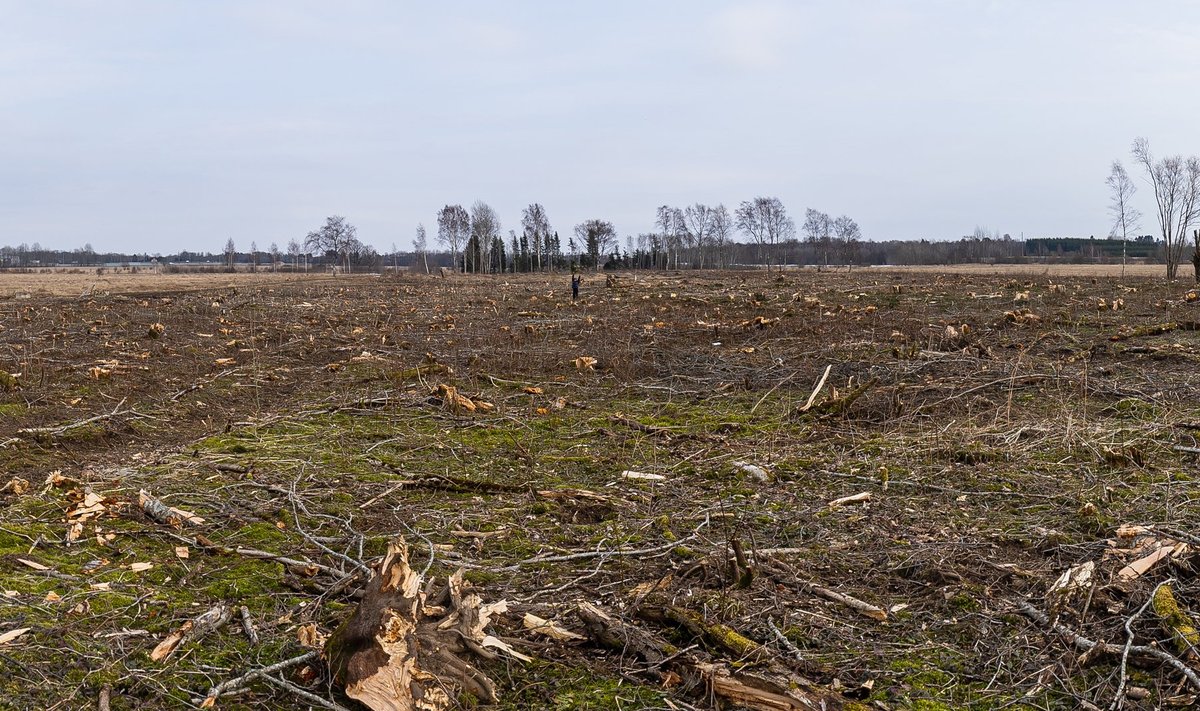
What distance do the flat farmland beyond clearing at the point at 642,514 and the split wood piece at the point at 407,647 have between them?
108 millimetres

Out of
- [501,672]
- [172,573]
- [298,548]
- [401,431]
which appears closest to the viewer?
[501,672]

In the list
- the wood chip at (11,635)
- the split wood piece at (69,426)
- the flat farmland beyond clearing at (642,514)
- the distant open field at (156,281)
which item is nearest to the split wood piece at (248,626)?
the flat farmland beyond clearing at (642,514)

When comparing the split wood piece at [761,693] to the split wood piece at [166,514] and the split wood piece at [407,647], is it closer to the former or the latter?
the split wood piece at [407,647]

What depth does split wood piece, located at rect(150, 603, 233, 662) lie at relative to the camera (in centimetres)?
348

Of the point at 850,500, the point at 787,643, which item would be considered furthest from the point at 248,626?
the point at 850,500

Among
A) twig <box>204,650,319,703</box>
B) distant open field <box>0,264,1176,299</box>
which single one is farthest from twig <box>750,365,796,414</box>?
distant open field <box>0,264,1176,299</box>

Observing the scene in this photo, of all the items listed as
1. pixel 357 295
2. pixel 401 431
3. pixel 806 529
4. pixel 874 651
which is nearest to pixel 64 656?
pixel 874 651

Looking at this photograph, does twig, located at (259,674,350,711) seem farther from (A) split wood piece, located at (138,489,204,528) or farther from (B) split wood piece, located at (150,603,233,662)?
(A) split wood piece, located at (138,489,204,528)

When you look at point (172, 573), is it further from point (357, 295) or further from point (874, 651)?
point (357, 295)

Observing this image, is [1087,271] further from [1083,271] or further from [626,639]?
[626,639]

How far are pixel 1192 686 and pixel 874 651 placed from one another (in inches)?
44.6

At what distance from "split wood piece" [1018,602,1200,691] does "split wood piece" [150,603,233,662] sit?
367 centimetres

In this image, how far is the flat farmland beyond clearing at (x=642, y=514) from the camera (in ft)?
11.0

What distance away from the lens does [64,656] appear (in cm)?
343
